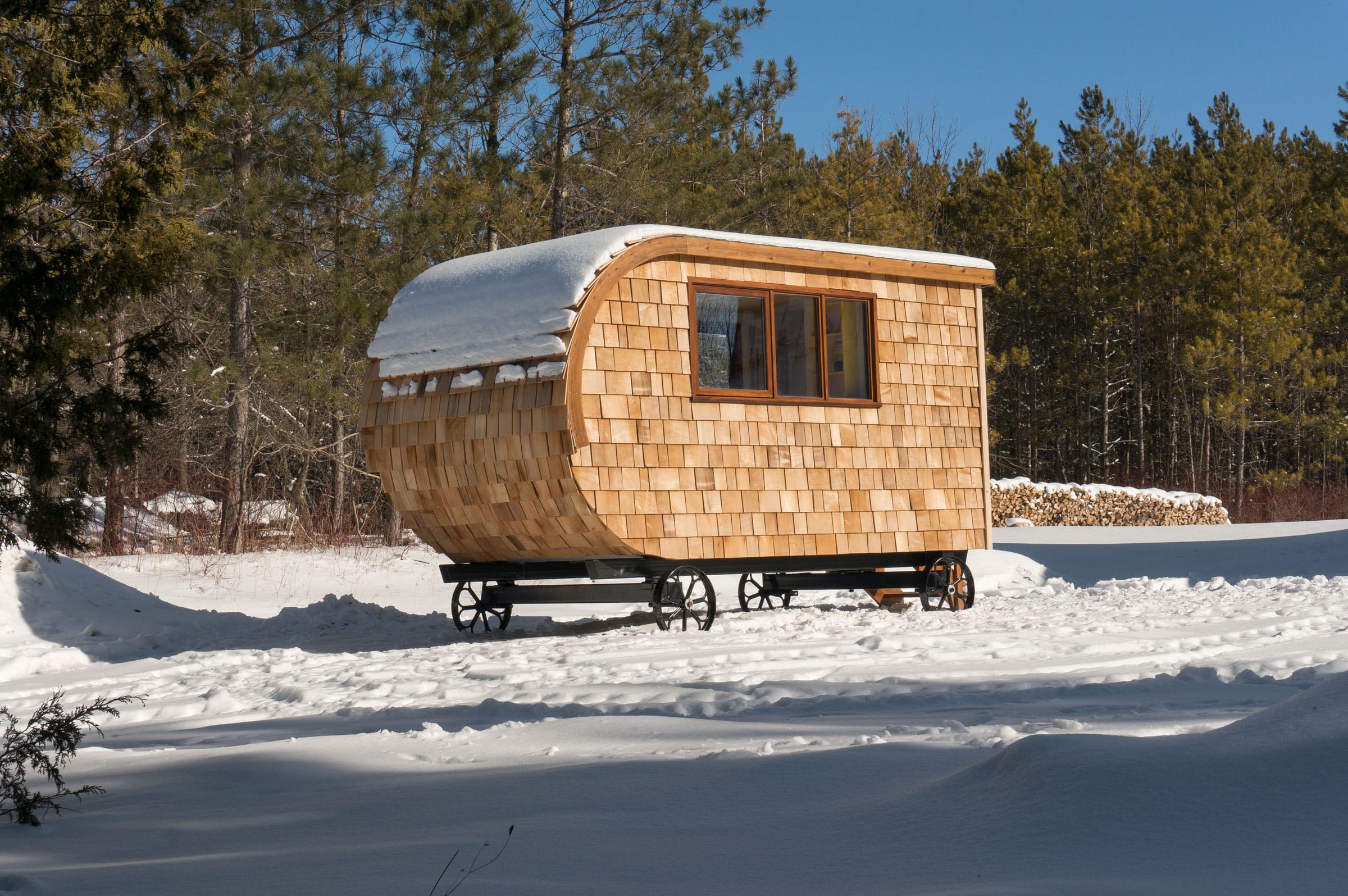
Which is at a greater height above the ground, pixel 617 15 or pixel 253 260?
pixel 617 15

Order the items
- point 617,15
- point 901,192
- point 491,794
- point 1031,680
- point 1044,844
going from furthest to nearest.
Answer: point 901,192 < point 617,15 < point 1031,680 < point 491,794 < point 1044,844

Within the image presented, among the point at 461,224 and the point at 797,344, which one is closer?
the point at 797,344

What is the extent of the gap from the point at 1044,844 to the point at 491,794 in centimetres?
178

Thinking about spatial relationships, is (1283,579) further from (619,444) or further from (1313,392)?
(1313,392)

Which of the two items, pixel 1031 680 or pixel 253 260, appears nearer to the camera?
pixel 1031 680

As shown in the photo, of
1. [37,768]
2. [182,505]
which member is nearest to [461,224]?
[182,505]

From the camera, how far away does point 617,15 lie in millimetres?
18484

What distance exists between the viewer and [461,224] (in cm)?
1566

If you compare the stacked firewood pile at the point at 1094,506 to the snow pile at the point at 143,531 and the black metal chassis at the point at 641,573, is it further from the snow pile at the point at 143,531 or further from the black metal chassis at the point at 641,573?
the snow pile at the point at 143,531

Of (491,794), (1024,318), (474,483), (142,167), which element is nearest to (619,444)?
(474,483)

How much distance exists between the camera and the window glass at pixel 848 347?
10.7m

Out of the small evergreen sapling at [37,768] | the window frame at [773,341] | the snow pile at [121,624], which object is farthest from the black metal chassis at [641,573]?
the small evergreen sapling at [37,768]

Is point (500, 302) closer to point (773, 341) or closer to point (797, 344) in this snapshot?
point (773, 341)

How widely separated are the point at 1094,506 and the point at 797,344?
1489cm
